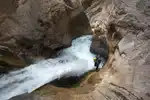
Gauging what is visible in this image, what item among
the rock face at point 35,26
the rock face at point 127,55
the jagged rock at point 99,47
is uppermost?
the rock face at point 35,26

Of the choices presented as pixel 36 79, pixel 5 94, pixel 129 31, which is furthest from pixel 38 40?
pixel 129 31

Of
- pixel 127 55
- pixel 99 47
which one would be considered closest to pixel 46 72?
pixel 99 47

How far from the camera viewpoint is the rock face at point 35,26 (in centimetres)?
1043

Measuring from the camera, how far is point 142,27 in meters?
6.15

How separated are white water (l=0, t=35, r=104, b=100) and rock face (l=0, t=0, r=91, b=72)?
1.89 feet

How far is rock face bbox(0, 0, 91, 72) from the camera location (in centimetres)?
1043

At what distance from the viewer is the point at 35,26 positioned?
36.5 ft

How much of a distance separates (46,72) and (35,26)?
235 centimetres

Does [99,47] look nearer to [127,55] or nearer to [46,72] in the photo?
[46,72]

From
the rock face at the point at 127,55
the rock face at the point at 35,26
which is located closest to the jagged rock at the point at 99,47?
the rock face at the point at 35,26

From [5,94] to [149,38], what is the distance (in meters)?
4.83

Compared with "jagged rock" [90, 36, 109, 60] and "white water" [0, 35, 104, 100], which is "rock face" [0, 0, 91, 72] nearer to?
"white water" [0, 35, 104, 100]

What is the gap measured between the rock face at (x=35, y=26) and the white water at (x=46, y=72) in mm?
577

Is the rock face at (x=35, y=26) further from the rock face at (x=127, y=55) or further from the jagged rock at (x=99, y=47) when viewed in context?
the rock face at (x=127, y=55)
